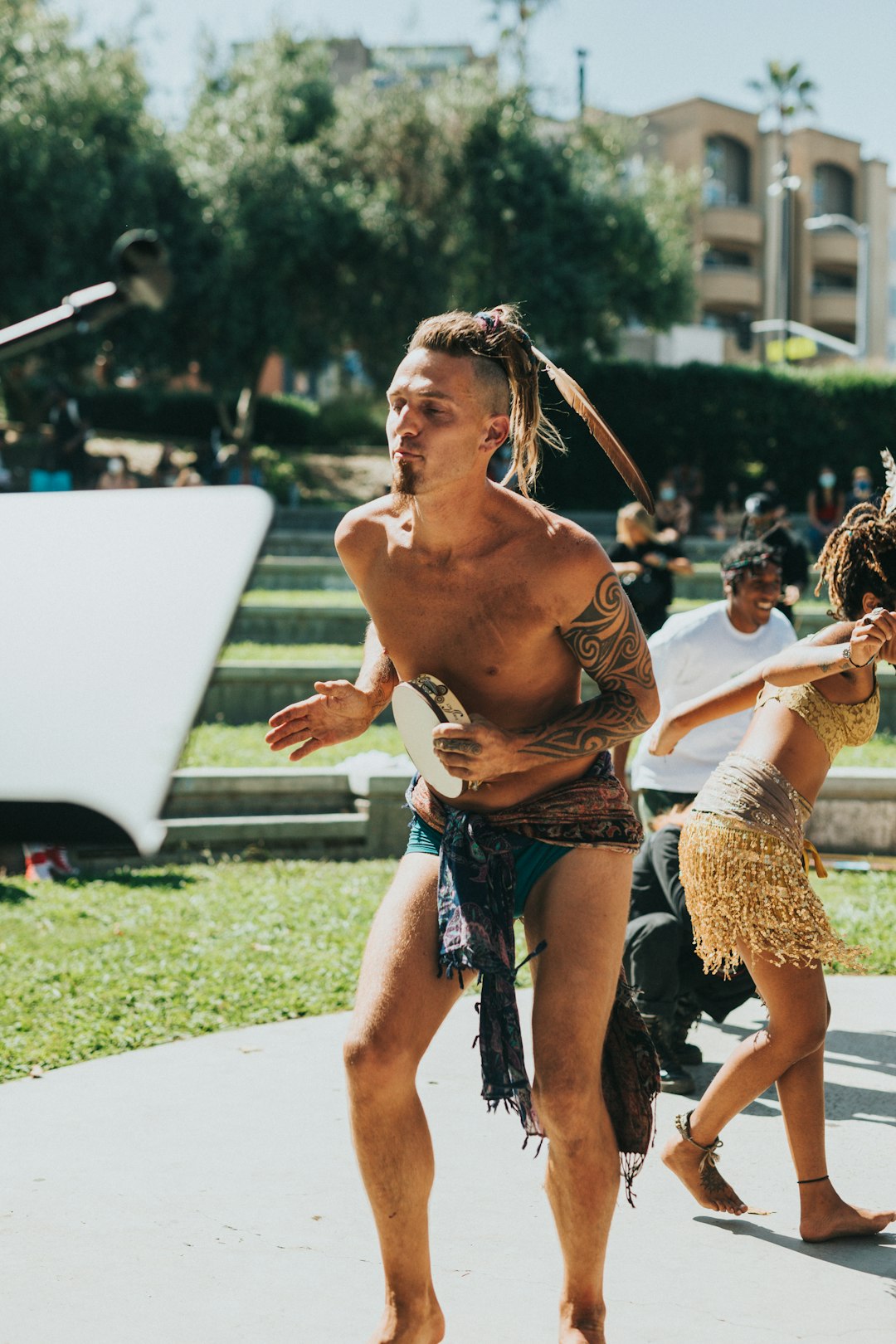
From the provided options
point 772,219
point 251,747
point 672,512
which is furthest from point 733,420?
point 772,219

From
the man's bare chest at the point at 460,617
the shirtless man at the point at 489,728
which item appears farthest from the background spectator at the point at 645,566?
the man's bare chest at the point at 460,617

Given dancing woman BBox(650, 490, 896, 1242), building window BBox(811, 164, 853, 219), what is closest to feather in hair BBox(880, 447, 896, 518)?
dancing woman BBox(650, 490, 896, 1242)

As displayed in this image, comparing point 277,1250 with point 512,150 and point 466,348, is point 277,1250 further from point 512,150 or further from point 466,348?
point 512,150

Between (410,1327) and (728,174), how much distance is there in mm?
61816

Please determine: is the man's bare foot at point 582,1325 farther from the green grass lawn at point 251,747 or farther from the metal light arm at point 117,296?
the green grass lawn at point 251,747

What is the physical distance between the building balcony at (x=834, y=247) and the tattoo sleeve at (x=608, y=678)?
6218 cm

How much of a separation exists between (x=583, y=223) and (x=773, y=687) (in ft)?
93.0

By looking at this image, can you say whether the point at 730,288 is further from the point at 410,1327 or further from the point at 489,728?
the point at 410,1327

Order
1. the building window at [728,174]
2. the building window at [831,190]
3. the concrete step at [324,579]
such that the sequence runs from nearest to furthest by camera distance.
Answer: the concrete step at [324,579], the building window at [728,174], the building window at [831,190]

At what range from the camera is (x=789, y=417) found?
31.6 m

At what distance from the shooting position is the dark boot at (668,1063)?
483 cm

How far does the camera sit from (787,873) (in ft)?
12.1

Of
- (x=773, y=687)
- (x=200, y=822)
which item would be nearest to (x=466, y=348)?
(x=773, y=687)

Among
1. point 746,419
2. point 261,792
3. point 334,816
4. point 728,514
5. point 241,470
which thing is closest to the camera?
point 334,816
